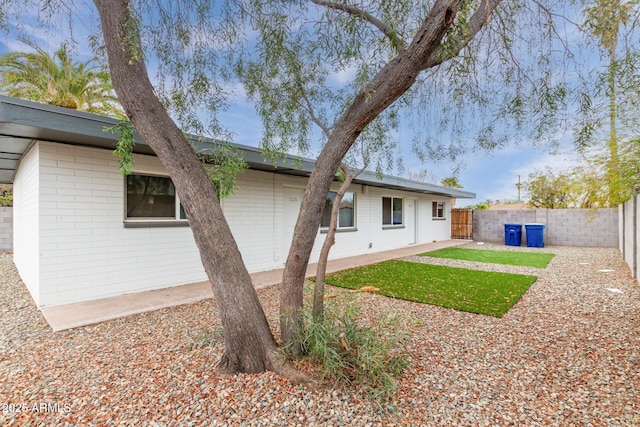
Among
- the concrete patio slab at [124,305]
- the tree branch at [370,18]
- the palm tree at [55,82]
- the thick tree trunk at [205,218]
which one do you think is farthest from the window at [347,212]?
the palm tree at [55,82]

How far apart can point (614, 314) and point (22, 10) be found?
8.28 metres

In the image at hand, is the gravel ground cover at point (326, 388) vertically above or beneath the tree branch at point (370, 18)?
beneath

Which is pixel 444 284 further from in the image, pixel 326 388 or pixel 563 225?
pixel 563 225

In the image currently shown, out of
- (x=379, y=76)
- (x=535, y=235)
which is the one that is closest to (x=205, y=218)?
(x=379, y=76)

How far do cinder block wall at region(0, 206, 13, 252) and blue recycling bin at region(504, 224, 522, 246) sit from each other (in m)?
19.2

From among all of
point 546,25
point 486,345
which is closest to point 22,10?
point 546,25

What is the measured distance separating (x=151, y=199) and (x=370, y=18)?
4.62 metres

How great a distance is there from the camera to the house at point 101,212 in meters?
4.32

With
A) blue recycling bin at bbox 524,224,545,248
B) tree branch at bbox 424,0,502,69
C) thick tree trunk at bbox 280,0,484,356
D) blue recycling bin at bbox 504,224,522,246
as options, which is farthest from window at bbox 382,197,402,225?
thick tree trunk at bbox 280,0,484,356

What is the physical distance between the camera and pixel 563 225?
13.2m

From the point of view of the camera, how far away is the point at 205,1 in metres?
3.42

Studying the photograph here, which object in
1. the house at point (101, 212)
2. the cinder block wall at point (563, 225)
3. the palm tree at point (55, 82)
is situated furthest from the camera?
the cinder block wall at point (563, 225)

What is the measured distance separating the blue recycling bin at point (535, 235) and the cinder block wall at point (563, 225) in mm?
862

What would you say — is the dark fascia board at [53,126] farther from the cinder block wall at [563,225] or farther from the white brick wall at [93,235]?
the cinder block wall at [563,225]
